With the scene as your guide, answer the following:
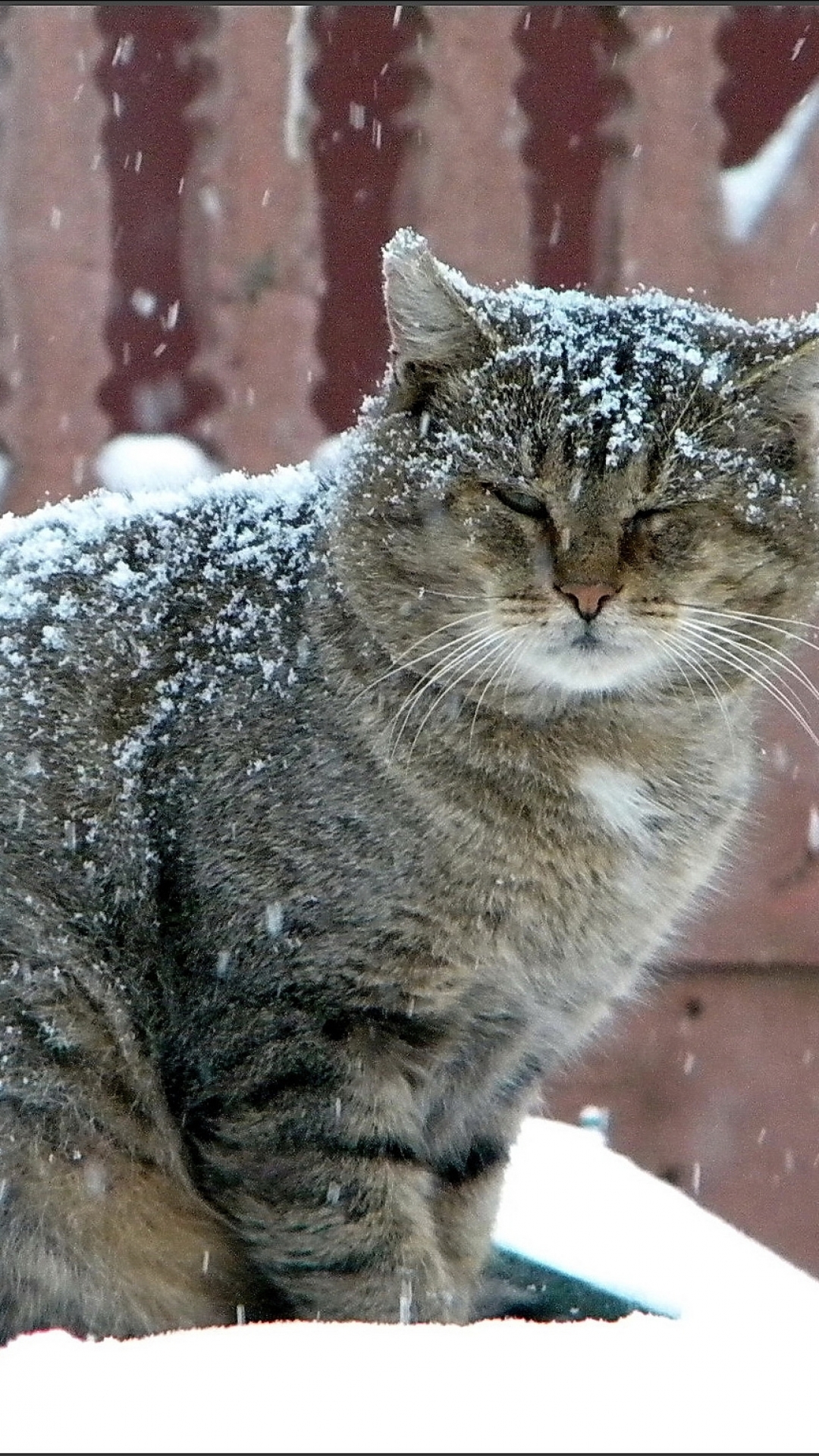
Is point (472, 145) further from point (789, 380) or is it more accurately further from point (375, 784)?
point (375, 784)

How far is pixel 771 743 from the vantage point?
3.38 meters

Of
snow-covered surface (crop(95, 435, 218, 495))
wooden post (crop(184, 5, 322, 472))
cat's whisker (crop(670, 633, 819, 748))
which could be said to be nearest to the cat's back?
cat's whisker (crop(670, 633, 819, 748))

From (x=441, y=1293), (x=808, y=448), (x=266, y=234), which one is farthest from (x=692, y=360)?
(x=266, y=234)

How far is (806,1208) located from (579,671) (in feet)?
7.60

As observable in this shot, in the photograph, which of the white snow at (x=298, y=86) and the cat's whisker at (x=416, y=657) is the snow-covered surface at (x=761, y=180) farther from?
the cat's whisker at (x=416, y=657)

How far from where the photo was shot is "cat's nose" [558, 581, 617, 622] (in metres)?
1.77

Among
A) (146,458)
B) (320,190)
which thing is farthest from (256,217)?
(146,458)

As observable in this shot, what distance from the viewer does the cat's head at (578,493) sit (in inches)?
70.6

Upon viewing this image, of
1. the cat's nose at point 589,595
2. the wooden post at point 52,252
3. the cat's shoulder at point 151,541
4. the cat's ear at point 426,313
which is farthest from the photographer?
the wooden post at point 52,252

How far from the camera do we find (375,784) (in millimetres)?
1878

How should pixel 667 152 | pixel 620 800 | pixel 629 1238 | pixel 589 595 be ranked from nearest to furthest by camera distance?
pixel 589 595 < pixel 620 800 < pixel 629 1238 < pixel 667 152

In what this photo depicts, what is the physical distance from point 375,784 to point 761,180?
1.97 m

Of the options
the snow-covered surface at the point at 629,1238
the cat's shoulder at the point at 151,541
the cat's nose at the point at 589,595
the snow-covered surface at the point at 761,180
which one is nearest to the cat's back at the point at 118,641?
the cat's shoulder at the point at 151,541

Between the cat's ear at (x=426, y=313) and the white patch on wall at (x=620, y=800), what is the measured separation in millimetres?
479
